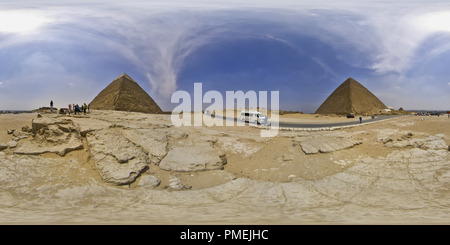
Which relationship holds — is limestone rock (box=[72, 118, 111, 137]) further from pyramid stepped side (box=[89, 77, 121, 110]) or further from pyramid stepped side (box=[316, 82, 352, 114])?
pyramid stepped side (box=[316, 82, 352, 114])

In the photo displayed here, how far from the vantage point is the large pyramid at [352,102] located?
1803 inches

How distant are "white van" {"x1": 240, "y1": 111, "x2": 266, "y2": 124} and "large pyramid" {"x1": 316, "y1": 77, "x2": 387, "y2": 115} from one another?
3556cm

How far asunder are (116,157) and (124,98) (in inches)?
1096

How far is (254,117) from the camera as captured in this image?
16.4m

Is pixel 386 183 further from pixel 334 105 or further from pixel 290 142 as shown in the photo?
pixel 334 105

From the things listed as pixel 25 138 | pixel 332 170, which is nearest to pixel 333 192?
pixel 332 170

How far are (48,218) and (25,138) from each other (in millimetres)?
5380

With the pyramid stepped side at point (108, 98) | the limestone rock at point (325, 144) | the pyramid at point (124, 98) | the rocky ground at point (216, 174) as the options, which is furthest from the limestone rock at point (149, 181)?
the pyramid stepped side at point (108, 98)

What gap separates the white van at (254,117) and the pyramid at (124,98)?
20123mm

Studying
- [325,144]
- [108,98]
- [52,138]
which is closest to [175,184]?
[52,138]

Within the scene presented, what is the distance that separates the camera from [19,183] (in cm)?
554

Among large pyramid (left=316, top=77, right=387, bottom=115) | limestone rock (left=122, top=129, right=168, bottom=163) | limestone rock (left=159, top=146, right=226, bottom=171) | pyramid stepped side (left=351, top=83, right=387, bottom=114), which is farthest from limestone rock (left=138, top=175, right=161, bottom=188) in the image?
pyramid stepped side (left=351, top=83, right=387, bottom=114)

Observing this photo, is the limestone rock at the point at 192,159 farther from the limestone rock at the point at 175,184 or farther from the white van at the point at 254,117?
the white van at the point at 254,117

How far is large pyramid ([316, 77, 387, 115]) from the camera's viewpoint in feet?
150
